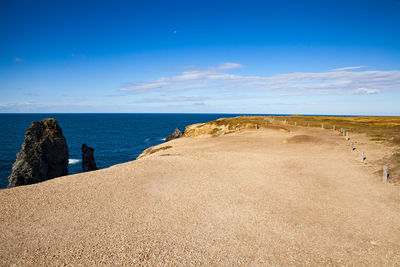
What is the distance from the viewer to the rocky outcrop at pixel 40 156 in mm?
27281

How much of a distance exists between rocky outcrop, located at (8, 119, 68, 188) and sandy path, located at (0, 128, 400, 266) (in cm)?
1367

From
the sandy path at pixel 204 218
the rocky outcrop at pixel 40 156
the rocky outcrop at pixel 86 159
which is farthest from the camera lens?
the rocky outcrop at pixel 86 159

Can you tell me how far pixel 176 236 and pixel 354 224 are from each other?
9317mm

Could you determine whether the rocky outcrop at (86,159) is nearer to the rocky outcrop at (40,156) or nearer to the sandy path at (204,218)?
the rocky outcrop at (40,156)

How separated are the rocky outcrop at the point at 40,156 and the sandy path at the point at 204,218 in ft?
44.8

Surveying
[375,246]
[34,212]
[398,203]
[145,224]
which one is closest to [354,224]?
[375,246]

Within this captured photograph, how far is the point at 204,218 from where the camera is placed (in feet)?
40.4

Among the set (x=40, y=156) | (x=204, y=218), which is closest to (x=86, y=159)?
(x=40, y=156)

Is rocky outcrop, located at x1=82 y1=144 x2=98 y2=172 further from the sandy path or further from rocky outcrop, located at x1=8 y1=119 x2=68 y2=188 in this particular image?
the sandy path

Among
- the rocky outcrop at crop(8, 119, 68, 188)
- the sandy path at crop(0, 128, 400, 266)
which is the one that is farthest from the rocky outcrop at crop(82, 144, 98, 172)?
the sandy path at crop(0, 128, 400, 266)

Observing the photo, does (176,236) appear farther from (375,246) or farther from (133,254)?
(375,246)

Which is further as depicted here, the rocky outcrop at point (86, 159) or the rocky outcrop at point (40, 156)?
the rocky outcrop at point (86, 159)

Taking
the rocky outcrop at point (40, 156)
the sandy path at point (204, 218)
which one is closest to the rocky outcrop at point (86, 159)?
the rocky outcrop at point (40, 156)

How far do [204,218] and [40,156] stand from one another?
1052 inches
